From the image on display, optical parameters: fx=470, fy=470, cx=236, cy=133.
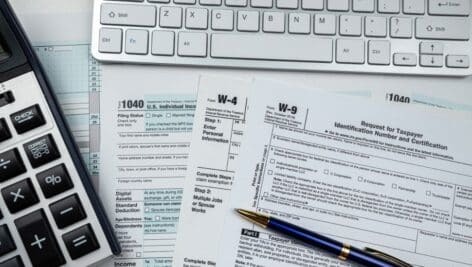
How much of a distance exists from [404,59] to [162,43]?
197 mm

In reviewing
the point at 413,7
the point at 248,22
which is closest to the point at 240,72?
the point at 248,22

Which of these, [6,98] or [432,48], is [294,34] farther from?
[6,98]

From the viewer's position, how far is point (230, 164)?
1.27 ft

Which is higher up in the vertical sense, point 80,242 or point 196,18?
point 196,18

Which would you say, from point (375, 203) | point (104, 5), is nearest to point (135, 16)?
point (104, 5)

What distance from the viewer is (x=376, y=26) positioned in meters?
0.39

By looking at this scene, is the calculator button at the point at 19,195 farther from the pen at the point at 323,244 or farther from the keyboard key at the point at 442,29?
the keyboard key at the point at 442,29

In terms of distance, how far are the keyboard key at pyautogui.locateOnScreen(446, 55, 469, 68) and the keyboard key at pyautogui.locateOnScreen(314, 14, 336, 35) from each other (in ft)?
0.32

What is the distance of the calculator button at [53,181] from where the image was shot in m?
0.34

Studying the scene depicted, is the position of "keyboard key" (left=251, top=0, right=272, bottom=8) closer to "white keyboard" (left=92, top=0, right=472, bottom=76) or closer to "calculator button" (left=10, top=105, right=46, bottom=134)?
"white keyboard" (left=92, top=0, right=472, bottom=76)

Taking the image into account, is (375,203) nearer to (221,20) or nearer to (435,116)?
(435,116)

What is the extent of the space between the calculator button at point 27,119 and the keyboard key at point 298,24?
21cm

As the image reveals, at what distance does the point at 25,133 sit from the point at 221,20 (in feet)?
0.57

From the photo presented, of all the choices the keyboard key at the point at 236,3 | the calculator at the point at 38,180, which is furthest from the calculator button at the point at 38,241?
the keyboard key at the point at 236,3
